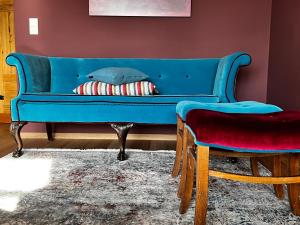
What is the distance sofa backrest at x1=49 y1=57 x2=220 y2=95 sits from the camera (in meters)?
2.74

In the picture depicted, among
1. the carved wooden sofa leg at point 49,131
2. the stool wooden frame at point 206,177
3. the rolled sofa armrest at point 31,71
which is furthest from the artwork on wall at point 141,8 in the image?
the stool wooden frame at point 206,177

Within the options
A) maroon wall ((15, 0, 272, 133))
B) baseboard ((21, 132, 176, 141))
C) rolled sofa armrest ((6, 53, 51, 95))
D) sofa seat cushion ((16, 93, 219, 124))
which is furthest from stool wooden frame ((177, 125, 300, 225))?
maroon wall ((15, 0, 272, 133))

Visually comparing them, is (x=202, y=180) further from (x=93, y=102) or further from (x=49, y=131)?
(x=49, y=131)

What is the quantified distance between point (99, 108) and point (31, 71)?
65 centimetres

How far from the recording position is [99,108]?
216 centimetres

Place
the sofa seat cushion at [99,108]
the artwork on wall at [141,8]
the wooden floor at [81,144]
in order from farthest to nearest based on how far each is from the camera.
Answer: the artwork on wall at [141,8] < the wooden floor at [81,144] < the sofa seat cushion at [99,108]

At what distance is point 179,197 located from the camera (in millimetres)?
1434

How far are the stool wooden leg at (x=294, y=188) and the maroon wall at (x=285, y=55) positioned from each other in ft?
3.95

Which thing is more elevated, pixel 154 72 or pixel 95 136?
pixel 154 72

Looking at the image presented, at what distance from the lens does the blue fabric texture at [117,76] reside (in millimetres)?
2328

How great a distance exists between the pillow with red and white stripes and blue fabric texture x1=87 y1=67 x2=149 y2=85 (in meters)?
0.03

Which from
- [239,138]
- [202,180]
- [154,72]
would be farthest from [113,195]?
[154,72]

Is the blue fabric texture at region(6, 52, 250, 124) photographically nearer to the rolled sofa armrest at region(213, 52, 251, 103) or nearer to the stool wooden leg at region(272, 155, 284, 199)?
the rolled sofa armrest at region(213, 52, 251, 103)

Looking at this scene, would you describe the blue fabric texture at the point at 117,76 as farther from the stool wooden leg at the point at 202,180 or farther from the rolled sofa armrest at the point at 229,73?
the stool wooden leg at the point at 202,180
